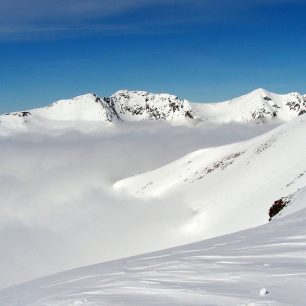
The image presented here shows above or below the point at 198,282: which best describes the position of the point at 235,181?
above

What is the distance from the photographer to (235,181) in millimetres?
92125

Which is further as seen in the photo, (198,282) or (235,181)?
(235,181)

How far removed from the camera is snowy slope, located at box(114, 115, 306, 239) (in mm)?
65750

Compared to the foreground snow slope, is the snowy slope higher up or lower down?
higher up

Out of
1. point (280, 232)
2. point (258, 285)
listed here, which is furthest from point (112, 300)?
point (280, 232)

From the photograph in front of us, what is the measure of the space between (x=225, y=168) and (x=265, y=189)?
36.3 m

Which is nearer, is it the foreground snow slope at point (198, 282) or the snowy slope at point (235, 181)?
the foreground snow slope at point (198, 282)

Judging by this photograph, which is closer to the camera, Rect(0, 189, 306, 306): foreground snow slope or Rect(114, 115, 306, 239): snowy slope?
Rect(0, 189, 306, 306): foreground snow slope

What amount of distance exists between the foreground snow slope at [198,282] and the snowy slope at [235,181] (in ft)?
149

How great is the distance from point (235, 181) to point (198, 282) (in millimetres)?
86156

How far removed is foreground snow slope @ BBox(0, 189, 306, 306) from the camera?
21.6ft

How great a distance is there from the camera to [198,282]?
7793 millimetres

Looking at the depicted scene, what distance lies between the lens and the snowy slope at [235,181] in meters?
65.8

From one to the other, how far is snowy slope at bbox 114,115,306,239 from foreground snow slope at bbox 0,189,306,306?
4536cm
